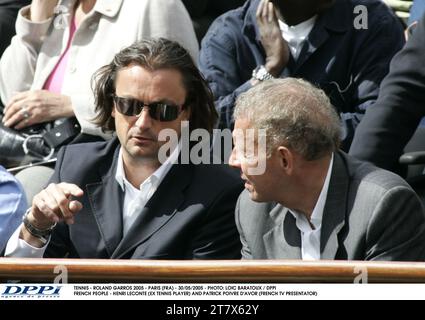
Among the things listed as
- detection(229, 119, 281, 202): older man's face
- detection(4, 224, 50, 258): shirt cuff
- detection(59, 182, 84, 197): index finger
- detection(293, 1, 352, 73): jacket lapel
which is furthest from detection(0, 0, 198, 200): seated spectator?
A: detection(229, 119, 281, 202): older man's face

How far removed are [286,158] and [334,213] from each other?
0.22 metres

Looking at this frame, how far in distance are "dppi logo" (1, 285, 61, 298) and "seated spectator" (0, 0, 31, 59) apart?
239 cm

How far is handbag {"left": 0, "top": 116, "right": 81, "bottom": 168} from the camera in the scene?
171 inches

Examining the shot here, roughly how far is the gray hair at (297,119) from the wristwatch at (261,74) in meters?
0.80

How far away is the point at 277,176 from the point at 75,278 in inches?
29.1

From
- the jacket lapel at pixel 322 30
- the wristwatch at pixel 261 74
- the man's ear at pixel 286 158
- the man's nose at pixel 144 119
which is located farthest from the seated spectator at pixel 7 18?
the man's ear at pixel 286 158

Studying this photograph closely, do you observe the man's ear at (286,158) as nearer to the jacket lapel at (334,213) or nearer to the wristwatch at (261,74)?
the jacket lapel at (334,213)

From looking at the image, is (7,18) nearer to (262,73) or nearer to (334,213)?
(262,73)

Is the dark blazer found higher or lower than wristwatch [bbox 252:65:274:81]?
lower

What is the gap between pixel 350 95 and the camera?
414 cm

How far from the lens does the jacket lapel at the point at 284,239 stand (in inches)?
130

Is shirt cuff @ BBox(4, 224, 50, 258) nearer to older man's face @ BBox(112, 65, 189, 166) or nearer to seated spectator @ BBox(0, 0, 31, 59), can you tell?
older man's face @ BBox(112, 65, 189, 166)

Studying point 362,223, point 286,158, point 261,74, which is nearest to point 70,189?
point 286,158
